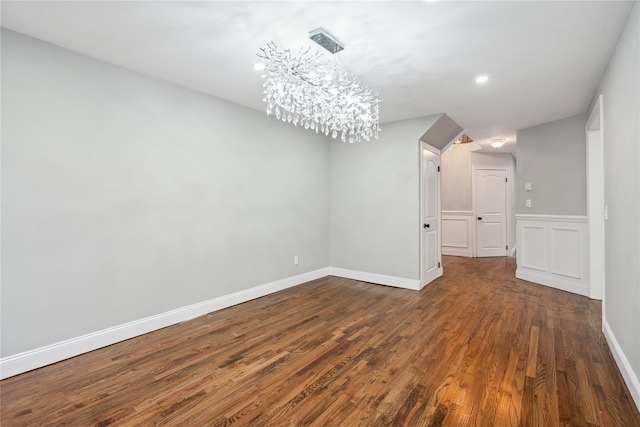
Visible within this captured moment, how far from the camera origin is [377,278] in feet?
16.0

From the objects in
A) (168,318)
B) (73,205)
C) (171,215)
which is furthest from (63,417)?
(171,215)

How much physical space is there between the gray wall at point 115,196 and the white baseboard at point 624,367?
3.63m

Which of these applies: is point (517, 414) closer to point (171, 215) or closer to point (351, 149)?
point (171, 215)

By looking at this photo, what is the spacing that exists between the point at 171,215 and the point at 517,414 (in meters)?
3.32

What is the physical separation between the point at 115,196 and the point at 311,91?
2.04 metres

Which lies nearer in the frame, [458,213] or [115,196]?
[115,196]

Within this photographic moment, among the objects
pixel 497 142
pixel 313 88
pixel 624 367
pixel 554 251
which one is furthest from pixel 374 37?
pixel 497 142

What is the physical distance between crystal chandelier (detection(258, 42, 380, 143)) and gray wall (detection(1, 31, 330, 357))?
135 centimetres

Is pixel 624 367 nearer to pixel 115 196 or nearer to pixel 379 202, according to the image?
pixel 379 202

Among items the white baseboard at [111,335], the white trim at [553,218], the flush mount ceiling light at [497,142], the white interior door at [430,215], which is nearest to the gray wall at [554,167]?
the white trim at [553,218]

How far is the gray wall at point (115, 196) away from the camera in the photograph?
7.63 ft

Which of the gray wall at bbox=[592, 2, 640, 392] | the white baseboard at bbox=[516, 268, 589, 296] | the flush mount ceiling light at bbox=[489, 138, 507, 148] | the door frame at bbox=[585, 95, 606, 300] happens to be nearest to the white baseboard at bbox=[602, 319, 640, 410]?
the gray wall at bbox=[592, 2, 640, 392]

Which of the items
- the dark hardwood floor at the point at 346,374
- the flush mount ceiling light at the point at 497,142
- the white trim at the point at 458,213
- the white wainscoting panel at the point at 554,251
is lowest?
the dark hardwood floor at the point at 346,374

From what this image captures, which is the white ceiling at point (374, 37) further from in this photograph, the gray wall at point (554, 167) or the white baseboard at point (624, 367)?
the white baseboard at point (624, 367)
